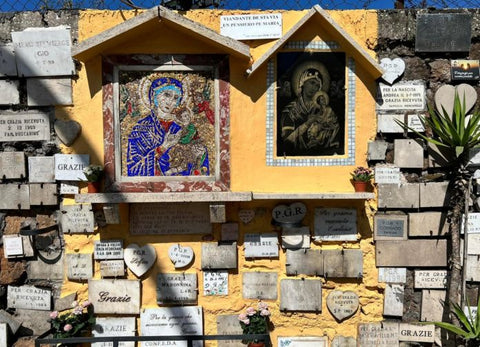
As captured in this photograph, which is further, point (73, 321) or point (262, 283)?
point (262, 283)

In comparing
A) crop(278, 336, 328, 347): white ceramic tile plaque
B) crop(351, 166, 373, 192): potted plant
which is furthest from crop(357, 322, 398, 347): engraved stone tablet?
crop(351, 166, 373, 192): potted plant

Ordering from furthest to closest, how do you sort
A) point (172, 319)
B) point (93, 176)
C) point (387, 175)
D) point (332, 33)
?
point (172, 319), point (387, 175), point (332, 33), point (93, 176)

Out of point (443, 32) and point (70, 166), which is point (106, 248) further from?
point (443, 32)

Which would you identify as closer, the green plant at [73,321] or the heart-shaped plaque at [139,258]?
the green plant at [73,321]

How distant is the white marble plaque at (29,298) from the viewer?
11.8 ft

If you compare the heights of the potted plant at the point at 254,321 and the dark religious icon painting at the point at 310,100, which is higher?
the dark religious icon painting at the point at 310,100

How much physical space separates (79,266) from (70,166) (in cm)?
99

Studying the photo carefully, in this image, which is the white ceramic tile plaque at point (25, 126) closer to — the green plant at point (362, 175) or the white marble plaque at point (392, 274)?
the green plant at point (362, 175)

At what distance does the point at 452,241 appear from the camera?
135 inches

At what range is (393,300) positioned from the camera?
3596 millimetres

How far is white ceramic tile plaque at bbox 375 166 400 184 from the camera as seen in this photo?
3.53 metres

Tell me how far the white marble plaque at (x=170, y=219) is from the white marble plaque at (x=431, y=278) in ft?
6.88

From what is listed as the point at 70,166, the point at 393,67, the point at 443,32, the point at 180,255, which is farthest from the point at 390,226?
the point at 70,166

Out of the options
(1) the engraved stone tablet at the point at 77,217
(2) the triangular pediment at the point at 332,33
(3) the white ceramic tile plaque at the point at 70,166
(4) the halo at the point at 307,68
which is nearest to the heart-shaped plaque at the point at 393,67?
(2) the triangular pediment at the point at 332,33
